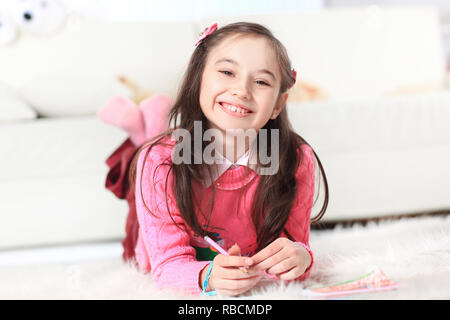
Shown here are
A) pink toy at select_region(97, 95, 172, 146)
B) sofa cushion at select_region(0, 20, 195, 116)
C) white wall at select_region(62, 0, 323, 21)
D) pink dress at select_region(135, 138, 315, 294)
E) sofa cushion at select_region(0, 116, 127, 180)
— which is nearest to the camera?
pink dress at select_region(135, 138, 315, 294)

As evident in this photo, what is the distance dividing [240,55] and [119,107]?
0.49 meters

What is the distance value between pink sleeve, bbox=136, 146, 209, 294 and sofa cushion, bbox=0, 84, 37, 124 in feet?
2.14

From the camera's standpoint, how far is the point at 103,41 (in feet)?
5.96

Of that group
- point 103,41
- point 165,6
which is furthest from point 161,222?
point 165,6

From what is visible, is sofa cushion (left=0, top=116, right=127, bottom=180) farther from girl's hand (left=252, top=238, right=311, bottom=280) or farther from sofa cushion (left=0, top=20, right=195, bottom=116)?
girl's hand (left=252, top=238, right=311, bottom=280)

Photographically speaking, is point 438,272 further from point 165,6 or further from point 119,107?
point 165,6

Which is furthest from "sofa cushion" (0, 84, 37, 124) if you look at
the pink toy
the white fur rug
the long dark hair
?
the long dark hair

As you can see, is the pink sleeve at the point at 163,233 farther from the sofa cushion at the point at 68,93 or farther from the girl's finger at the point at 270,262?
the sofa cushion at the point at 68,93

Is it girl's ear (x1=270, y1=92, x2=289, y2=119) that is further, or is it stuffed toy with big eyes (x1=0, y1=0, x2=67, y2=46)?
stuffed toy with big eyes (x1=0, y1=0, x2=67, y2=46)

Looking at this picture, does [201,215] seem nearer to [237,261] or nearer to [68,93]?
[237,261]

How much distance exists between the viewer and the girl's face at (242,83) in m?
0.71

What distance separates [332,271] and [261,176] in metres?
0.20

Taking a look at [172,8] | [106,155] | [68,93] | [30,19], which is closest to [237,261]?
[106,155]

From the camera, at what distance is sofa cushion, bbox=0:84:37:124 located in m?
1.28
